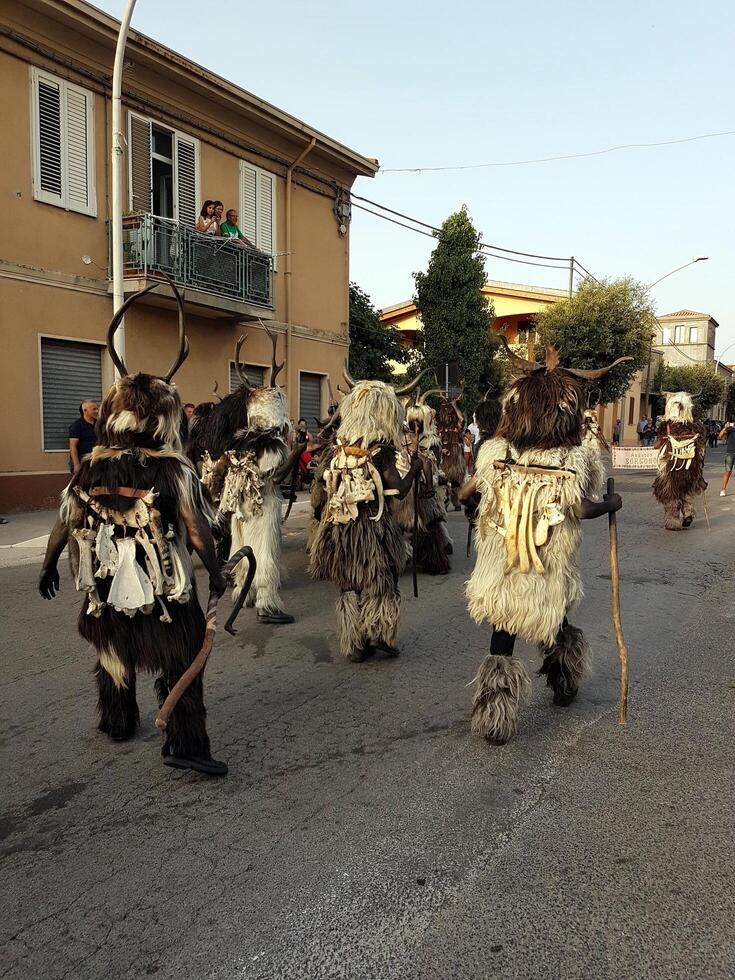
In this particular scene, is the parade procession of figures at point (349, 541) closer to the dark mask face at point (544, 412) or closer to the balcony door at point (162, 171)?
the dark mask face at point (544, 412)

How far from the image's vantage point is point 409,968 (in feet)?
7.47

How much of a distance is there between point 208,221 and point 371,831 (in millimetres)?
13616

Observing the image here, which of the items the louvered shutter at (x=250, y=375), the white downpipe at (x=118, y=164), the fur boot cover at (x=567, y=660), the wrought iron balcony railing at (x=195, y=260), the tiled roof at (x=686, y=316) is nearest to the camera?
the fur boot cover at (x=567, y=660)

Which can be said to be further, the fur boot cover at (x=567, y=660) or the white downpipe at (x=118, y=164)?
the white downpipe at (x=118, y=164)

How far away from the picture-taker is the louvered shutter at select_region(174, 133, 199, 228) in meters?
14.6

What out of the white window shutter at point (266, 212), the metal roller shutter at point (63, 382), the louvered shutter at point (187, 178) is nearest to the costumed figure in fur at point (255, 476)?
the metal roller shutter at point (63, 382)

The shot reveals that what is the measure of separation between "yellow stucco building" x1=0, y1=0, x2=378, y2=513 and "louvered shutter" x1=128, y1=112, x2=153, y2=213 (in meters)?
0.03

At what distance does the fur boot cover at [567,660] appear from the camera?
413 cm

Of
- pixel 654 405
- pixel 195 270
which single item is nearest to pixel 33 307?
pixel 195 270

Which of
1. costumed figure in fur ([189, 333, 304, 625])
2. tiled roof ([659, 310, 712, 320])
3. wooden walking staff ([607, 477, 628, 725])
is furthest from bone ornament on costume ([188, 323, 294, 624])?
tiled roof ([659, 310, 712, 320])

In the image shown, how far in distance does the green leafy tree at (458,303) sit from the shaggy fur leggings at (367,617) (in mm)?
19241

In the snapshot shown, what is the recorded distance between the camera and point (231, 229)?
49.0 feet

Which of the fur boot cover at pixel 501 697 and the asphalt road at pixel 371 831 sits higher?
the fur boot cover at pixel 501 697

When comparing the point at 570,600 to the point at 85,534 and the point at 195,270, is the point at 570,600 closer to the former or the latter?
the point at 85,534
